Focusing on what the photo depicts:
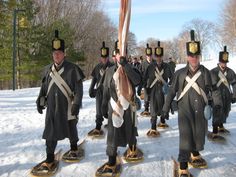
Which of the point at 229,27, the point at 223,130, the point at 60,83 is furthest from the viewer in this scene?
the point at 229,27

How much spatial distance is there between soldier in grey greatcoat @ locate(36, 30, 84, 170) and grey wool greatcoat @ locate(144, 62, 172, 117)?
2.81m

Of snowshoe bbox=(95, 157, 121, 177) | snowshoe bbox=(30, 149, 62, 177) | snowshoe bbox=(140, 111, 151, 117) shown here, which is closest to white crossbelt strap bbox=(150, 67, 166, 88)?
snowshoe bbox=(140, 111, 151, 117)

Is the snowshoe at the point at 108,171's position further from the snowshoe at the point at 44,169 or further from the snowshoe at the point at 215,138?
the snowshoe at the point at 215,138

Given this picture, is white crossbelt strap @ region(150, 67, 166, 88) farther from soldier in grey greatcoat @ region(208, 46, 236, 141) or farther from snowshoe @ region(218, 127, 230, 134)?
snowshoe @ region(218, 127, 230, 134)

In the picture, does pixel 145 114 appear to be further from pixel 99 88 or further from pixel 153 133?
pixel 99 88

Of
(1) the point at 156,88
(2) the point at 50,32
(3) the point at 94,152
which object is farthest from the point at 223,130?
(2) the point at 50,32

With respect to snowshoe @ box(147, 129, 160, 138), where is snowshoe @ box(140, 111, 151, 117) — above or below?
above

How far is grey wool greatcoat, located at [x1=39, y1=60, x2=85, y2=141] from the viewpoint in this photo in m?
6.12

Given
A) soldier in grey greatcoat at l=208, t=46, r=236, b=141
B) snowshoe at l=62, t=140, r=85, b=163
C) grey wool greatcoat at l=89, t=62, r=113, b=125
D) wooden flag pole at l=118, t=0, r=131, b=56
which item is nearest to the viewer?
wooden flag pole at l=118, t=0, r=131, b=56

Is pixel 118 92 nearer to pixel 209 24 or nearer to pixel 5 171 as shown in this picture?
pixel 5 171

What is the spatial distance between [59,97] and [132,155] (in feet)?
5.69

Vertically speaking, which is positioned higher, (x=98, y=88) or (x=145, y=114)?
(x=98, y=88)

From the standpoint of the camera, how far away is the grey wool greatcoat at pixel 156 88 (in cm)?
861

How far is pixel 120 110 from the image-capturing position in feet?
19.3
